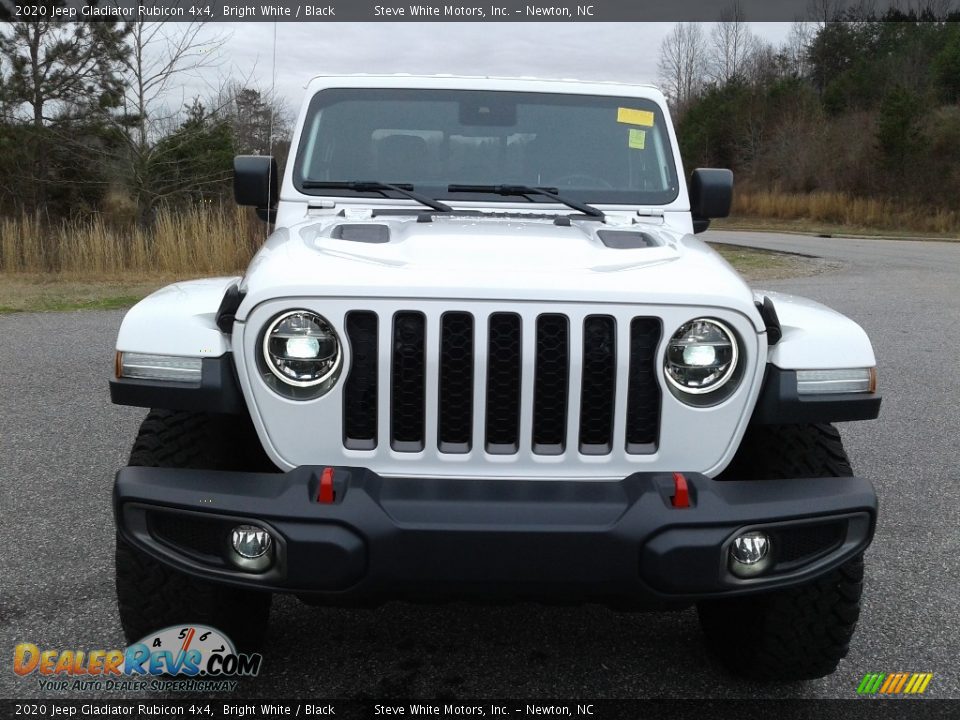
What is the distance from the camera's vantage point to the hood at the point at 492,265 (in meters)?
2.12

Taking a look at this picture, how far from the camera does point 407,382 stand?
215 centimetres

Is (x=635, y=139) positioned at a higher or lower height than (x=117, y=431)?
higher

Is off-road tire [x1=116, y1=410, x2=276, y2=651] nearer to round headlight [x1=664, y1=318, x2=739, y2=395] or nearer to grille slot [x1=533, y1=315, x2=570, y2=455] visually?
grille slot [x1=533, y1=315, x2=570, y2=455]

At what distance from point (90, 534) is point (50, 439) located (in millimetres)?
1556

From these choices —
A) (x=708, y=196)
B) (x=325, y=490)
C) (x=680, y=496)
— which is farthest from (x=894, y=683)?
(x=708, y=196)

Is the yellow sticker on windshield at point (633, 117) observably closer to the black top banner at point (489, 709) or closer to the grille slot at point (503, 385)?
the grille slot at point (503, 385)

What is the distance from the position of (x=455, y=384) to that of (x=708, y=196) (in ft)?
6.16

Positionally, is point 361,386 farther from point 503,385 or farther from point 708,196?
point 708,196

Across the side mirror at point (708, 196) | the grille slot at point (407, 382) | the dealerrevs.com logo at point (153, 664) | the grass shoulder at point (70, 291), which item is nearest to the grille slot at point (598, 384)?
the grille slot at point (407, 382)

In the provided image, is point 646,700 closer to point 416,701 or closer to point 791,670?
point 791,670

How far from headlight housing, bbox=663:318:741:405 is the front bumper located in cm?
22

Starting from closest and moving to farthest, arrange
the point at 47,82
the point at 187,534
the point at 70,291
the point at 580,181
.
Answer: the point at 187,534 → the point at 580,181 → the point at 70,291 → the point at 47,82

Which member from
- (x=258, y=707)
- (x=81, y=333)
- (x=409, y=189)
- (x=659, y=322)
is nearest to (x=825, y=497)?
(x=659, y=322)

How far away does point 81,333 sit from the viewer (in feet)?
27.3
